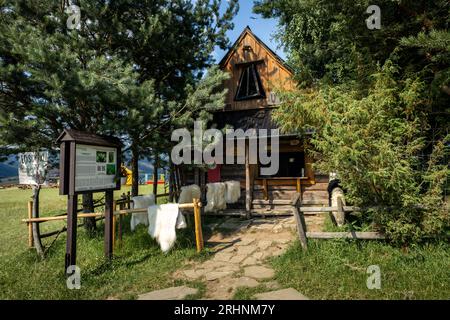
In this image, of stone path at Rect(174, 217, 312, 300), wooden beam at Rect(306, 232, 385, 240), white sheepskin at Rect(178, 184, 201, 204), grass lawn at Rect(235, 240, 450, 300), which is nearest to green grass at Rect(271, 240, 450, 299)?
grass lawn at Rect(235, 240, 450, 300)

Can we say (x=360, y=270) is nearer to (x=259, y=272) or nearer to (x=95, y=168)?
(x=259, y=272)

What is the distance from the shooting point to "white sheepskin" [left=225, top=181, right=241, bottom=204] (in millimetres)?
10695

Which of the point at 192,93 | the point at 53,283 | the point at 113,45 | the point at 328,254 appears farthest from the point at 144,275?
the point at 113,45

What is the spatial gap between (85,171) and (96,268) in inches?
72.5

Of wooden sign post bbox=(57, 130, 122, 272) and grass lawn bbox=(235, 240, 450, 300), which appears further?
wooden sign post bbox=(57, 130, 122, 272)

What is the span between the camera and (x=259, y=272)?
5.19 metres

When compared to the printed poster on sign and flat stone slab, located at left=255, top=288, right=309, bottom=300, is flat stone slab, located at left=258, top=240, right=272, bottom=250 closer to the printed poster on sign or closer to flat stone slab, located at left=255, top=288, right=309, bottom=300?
flat stone slab, located at left=255, top=288, right=309, bottom=300

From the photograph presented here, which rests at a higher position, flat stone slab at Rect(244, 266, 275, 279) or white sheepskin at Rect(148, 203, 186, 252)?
white sheepskin at Rect(148, 203, 186, 252)

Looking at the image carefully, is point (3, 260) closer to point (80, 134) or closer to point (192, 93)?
point (80, 134)

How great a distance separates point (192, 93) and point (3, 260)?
580 centimetres

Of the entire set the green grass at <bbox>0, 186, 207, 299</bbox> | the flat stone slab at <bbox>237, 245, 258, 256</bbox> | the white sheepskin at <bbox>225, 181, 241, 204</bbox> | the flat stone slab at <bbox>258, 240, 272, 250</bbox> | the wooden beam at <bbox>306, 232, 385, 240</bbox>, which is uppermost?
the white sheepskin at <bbox>225, 181, 241, 204</bbox>

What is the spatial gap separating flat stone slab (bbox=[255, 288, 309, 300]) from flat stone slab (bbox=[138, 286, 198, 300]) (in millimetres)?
1035
